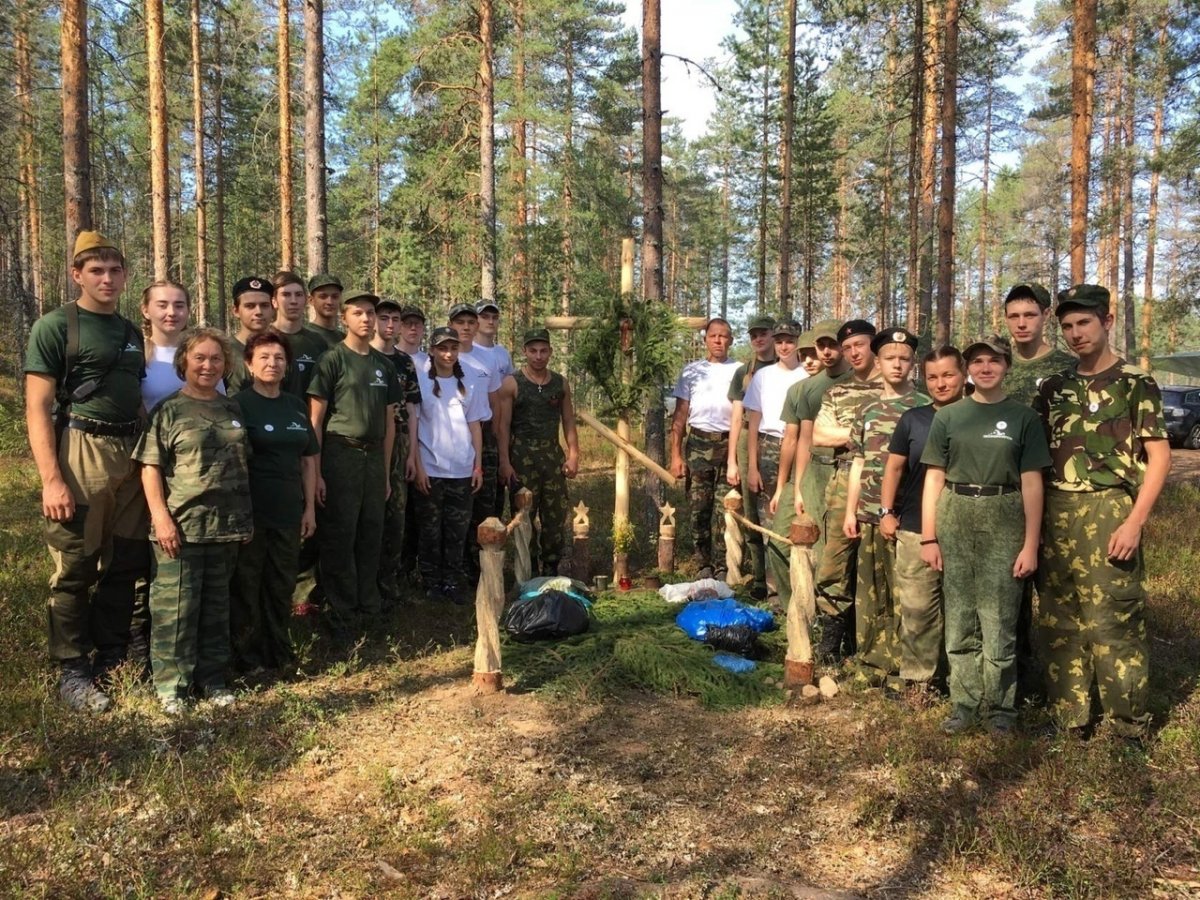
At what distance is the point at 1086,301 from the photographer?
3.82 metres

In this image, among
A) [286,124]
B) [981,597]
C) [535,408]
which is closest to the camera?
[981,597]

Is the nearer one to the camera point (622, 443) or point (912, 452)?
point (912, 452)

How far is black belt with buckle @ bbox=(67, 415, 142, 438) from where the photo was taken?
411cm

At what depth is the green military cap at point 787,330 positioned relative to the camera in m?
6.43

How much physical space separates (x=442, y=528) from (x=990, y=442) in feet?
14.1

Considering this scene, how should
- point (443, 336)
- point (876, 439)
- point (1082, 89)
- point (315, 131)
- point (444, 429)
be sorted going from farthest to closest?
point (1082, 89) → point (315, 131) → point (444, 429) → point (443, 336) → point (876, 439)

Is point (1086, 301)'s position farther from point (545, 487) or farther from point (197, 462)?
point (197, 462)

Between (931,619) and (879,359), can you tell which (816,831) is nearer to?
(931,619)

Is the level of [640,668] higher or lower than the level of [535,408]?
lower

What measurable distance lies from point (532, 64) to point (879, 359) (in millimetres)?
21031

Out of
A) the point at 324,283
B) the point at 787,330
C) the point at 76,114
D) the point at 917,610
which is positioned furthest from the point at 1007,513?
the point at 76,114

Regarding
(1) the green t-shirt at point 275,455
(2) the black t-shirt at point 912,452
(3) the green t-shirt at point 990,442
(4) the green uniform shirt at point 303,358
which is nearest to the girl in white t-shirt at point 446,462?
(4) the green uniform shirt at point 303,358

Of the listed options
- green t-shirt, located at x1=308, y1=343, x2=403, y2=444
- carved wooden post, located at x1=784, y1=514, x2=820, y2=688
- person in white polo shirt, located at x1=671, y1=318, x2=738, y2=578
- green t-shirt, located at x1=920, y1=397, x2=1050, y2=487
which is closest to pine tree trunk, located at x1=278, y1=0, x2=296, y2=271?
person in white polo shirt, located at x1=671, y1=318, x2=738, y2=578

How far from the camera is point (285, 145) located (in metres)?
15.6
